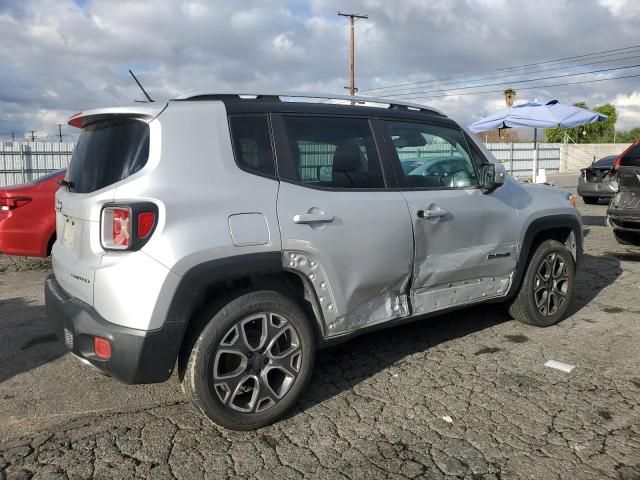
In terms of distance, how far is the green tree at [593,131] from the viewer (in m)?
54.7

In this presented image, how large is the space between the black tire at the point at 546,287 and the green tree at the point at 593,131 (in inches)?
2100

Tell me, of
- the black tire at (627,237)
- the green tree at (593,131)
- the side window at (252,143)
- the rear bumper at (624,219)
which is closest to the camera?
the side window at (252,143)

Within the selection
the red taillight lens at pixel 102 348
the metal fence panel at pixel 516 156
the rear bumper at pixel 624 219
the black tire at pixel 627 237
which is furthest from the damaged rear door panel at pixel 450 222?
the metal fence panel at pixel 516 156

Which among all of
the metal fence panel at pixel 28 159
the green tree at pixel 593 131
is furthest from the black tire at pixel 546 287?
the green tree at pixel 593 131

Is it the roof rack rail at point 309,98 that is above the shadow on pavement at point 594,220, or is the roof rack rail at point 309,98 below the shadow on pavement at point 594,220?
above

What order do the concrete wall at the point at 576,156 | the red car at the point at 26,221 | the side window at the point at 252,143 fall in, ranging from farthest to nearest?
the concrete wall at the point at 576,156, the red car at the point at 26,221, the side window at the point at 252,143

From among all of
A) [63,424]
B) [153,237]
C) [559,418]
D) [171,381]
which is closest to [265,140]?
[153,237]

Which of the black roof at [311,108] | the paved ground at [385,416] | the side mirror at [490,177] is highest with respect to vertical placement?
the black roof at [311,108]

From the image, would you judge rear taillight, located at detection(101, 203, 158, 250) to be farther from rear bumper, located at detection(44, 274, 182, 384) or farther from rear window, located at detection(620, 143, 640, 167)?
rear window, located at detection(620, 143, 640, 167)

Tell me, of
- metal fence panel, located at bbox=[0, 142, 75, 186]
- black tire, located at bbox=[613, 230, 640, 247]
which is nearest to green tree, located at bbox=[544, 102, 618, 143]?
metal fence panel, located at bbox=[0, 142, 75, 186]

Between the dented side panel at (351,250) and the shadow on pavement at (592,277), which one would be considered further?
the shadow on pavement at (592,277)

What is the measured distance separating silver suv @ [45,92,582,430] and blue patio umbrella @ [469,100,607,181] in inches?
345

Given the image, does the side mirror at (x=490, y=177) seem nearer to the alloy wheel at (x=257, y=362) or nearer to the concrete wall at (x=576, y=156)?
the alloy wheel at (x=257, y=362)

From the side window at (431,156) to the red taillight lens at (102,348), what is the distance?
2065 millimetres
